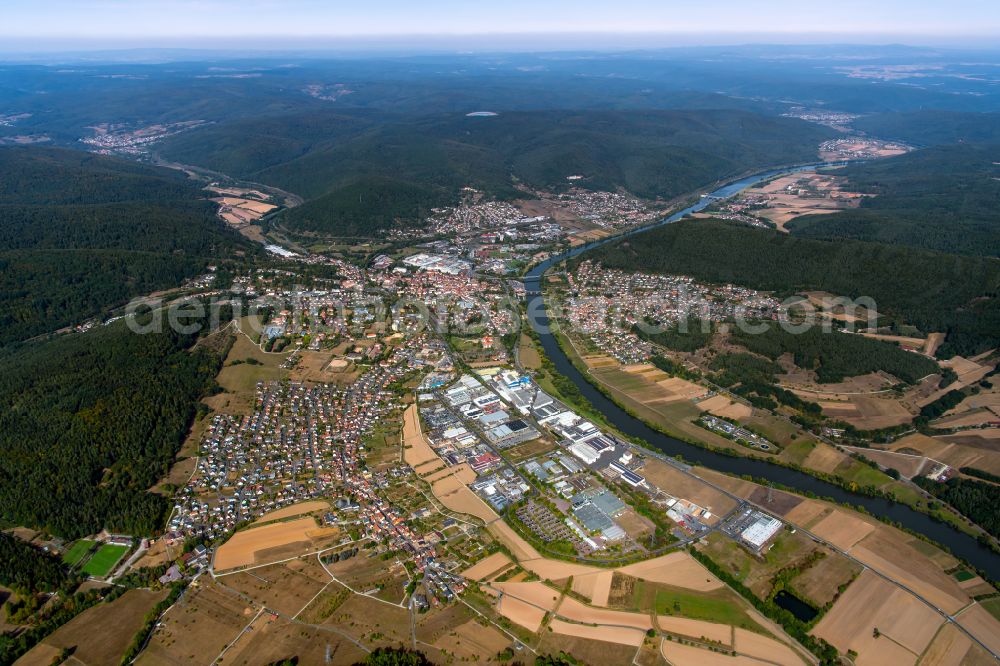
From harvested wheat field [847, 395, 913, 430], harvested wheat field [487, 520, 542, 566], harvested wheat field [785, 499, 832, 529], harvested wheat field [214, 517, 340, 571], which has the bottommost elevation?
harvested wheat field [847, 395, 913, 430]

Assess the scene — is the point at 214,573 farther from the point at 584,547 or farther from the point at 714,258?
the point at 714,258

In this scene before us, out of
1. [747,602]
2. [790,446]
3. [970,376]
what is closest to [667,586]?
[747,602]

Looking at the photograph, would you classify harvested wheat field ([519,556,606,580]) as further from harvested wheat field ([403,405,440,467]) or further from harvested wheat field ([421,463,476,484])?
harvested wheat field ([403,405,440,467])

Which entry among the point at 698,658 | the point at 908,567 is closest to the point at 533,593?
the point at 698,658

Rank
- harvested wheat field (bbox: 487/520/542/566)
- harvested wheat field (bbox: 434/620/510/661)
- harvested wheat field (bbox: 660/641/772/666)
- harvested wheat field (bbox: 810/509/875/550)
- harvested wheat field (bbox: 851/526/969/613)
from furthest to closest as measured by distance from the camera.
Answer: harvested wheat field (bbox: 810/509/875/550) < harvested wheat field (bbox: 487/520/542/566) < harvested wheat field (bbox: 851/526/969/613) < harvested wheat field (bbox: 434/620/510/661) < harvested wheat field (bbox: 660/641/772/666)

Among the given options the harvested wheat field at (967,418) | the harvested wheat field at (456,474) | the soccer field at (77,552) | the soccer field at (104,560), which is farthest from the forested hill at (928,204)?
the soccer field at (77,552)

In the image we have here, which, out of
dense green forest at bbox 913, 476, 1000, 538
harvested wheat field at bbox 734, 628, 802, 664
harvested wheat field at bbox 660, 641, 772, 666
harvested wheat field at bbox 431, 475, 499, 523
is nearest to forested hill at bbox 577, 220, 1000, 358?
dense green forest at bbox 913, 476, 1000, 538
